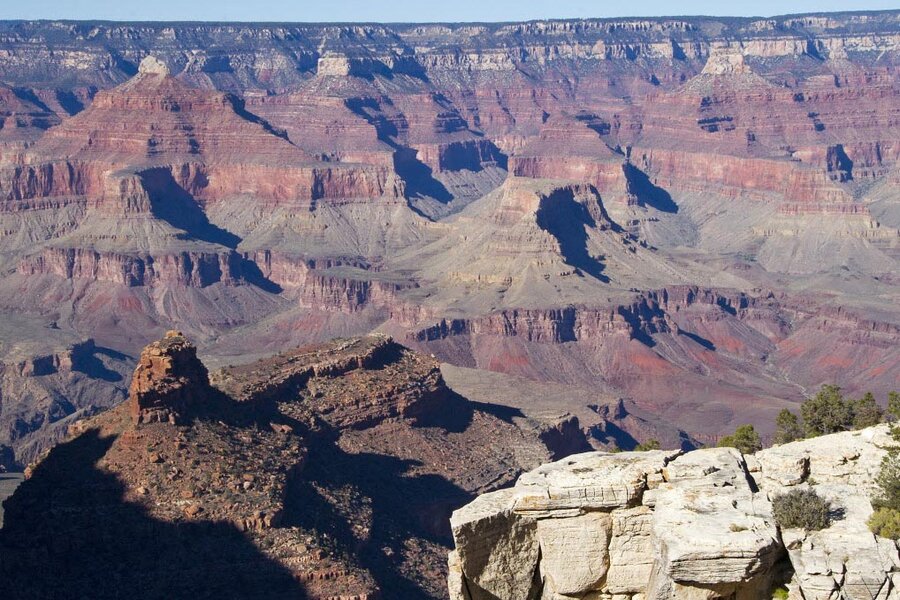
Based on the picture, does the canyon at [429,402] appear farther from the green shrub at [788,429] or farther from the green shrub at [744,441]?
the green shrub at [788,429]

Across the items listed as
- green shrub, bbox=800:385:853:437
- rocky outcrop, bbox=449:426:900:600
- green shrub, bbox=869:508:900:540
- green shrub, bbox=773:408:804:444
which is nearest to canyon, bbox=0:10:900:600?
rocky outcrop, bbox=449:426:900:600

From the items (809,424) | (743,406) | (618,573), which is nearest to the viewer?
(618,573)

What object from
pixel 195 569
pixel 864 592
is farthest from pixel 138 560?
pixel 864 592

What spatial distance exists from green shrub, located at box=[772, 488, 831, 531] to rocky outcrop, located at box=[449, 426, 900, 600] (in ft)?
0.53

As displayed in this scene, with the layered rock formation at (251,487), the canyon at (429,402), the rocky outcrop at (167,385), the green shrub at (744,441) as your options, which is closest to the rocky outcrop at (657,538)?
the canyon at (429,402)

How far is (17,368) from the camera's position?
13112 centimetres

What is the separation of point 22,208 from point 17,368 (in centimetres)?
7285

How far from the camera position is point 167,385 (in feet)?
196

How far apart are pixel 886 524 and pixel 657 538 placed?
15.2 ft

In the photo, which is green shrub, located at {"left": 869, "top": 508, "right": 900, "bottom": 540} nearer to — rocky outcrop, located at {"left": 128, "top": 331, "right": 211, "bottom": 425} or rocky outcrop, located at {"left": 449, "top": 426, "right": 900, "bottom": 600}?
rocky outcrop, located at {"left": 449, "top": 426, "right": 900, "bottom": 600}

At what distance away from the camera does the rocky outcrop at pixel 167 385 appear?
59094mm

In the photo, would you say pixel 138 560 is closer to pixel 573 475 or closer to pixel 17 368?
pixel 573 475

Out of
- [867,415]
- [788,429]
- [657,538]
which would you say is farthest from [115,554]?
[657,538]

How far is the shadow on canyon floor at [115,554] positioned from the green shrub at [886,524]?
28208 mm
